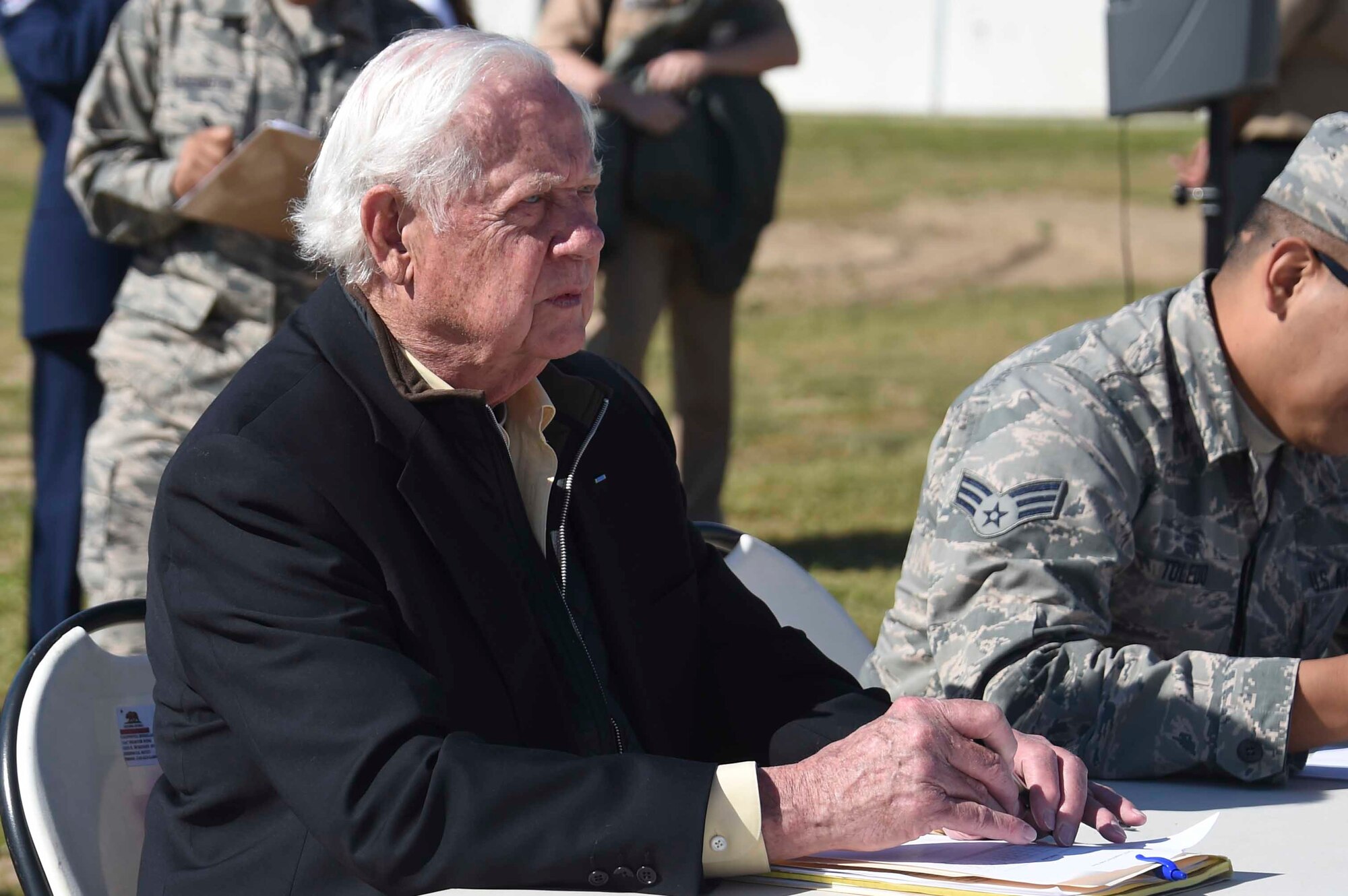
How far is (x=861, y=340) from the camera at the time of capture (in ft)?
39.8

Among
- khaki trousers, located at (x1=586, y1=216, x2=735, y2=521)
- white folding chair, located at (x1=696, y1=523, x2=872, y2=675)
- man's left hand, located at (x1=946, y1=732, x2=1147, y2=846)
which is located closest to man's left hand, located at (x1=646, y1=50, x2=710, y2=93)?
khaki trousers, located at (x1=586, y1=216, x2=735, y2=521)

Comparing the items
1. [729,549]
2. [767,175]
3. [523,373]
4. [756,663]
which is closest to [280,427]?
[523,373]

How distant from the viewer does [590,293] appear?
2.11 meters

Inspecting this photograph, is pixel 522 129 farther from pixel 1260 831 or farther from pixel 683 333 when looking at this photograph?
pixel 683 333

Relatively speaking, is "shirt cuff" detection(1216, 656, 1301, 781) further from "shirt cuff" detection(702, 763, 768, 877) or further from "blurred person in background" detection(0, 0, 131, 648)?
"blurred person in background" detection(0, 0, 131, 648)

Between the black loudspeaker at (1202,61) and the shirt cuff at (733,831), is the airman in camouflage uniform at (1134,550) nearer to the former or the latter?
the shirt cuff at (733,831)

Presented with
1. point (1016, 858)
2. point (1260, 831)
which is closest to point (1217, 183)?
point (1260, 831)

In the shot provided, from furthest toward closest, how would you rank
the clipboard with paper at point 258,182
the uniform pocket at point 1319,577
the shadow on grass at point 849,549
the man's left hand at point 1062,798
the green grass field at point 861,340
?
the green grass field at point 861,340, the shadow on grass at point 849,549, the clipboard with paper at point 258,182, the uniform pocket at point 1319,577, the man's left hand at point 1062,798

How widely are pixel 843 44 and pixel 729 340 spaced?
24365mm

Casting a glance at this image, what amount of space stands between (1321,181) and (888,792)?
1144 mm

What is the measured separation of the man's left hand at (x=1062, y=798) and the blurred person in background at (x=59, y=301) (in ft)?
10.9

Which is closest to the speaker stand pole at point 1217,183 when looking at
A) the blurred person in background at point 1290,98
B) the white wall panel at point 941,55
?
the blurred person in background at point 1290,98

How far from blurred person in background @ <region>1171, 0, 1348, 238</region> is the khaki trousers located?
5.61 ft

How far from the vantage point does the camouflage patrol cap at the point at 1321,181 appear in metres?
2.34
